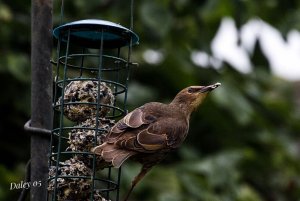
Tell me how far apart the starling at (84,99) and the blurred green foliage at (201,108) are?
198 cm

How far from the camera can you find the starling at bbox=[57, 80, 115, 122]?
576 cm

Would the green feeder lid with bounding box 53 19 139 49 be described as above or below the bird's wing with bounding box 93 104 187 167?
above

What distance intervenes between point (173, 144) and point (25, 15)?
3.33m

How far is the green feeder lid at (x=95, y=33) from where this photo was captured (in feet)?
18.1

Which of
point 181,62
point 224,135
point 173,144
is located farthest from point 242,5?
point 173,144

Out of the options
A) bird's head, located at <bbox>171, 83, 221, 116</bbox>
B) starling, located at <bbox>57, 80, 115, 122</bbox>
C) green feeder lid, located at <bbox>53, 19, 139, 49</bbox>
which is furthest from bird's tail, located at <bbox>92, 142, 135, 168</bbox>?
bird's head, located at <bbox>171, 83, 221, 116</bbox>

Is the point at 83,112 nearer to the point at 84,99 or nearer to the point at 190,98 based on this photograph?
the point at 84,99

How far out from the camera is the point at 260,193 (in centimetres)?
986

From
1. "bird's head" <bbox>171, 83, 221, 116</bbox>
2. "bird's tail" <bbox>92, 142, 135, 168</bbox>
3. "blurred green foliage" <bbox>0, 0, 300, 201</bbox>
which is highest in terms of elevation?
"bird's head" <bbox>171, 83, 221, 116</bbox>

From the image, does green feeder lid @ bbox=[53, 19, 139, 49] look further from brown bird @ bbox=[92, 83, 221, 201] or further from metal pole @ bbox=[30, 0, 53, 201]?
brown bird @ bbox=[92, 83, 221, 201]

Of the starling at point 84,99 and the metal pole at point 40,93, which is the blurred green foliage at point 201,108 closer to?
the starling at point 84,99

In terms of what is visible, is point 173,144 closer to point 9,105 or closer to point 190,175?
point 190,175

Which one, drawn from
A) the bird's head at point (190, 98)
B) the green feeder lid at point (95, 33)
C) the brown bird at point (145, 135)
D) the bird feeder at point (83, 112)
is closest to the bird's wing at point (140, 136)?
the brown bird at point (145, 135)

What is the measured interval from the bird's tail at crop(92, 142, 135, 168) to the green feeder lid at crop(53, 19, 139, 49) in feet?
2.31
